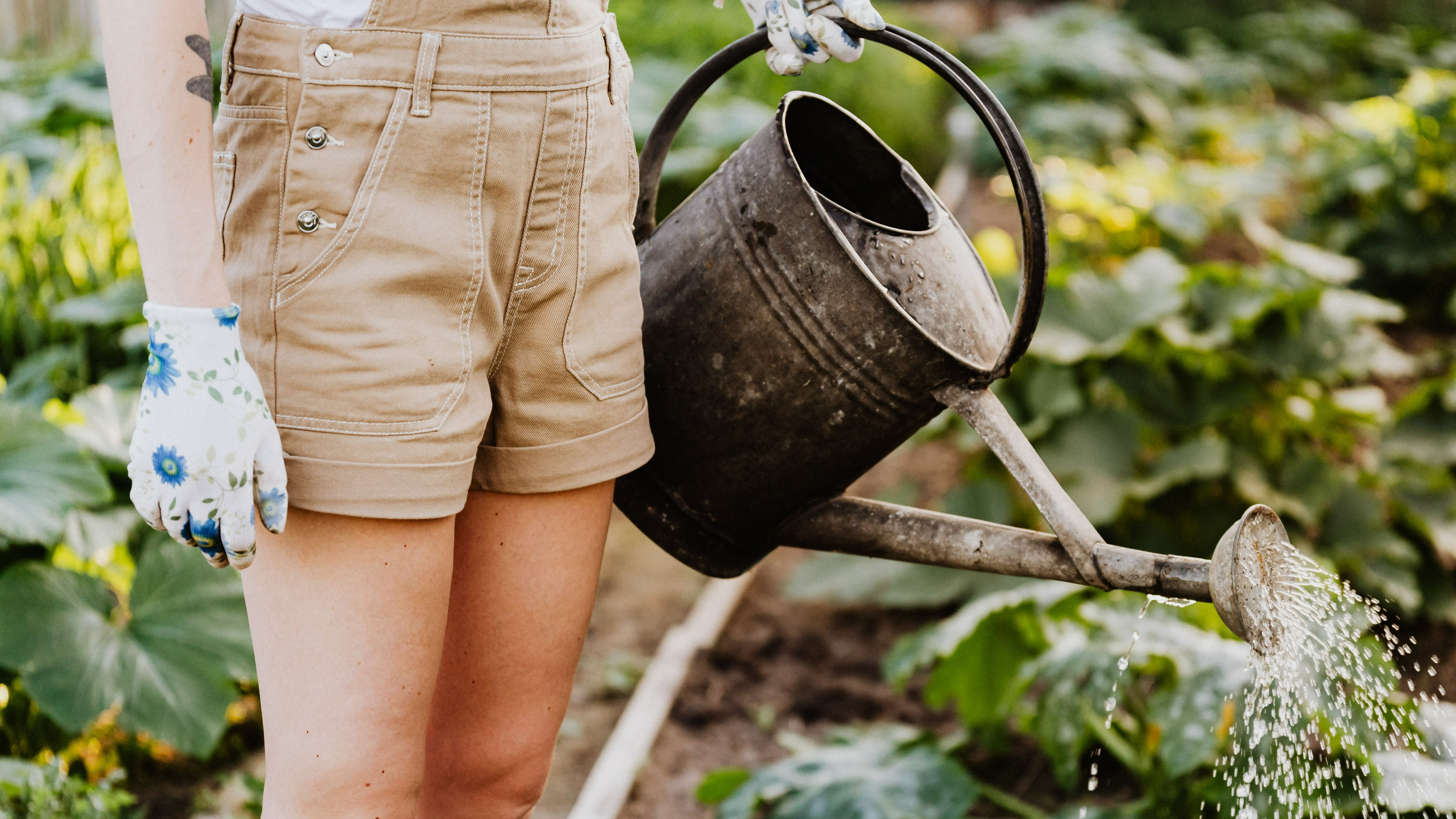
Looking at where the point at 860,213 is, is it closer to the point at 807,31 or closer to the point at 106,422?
the point at 807,31

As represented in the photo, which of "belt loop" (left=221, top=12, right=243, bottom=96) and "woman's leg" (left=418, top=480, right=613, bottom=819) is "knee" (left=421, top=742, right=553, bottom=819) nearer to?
"woman's leg" (left=418, top=480, right=613, bottom=819)

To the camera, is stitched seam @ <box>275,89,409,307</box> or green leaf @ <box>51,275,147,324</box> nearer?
stitched seam @ <box>275,89,409,307</box>

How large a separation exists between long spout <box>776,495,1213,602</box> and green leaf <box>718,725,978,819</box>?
765mm

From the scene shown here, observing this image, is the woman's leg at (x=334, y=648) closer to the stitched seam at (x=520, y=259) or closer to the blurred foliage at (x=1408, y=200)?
the stitched seam at (x=520, y=259)

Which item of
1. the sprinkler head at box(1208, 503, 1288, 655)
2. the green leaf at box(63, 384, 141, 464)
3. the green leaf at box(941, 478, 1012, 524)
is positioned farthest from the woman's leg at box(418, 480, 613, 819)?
the green leaf at box(941, 478, 1012, 524)

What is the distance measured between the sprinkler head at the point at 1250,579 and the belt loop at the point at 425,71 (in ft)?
2.75

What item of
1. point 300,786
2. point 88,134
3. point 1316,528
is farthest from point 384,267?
point 88,134

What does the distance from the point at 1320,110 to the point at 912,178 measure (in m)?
9.63

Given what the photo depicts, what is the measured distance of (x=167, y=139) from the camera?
39.3 inches

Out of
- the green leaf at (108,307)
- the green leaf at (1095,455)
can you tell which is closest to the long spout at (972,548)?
the green leaf at (1095,455)

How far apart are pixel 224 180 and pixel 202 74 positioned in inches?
4.3

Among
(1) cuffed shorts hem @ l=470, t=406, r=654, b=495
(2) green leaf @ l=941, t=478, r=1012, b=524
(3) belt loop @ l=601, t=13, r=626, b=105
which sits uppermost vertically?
(3) belt loop @ l=601, t=13, r=626, b=105

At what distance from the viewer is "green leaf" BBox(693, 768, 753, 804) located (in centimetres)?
225

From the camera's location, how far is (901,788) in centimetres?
212
